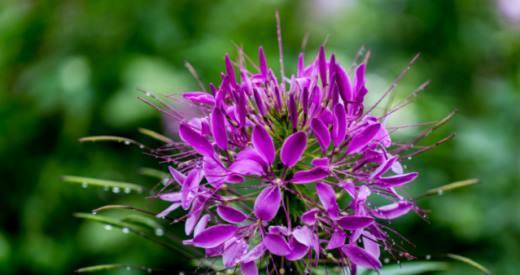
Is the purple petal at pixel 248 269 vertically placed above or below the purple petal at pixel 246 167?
below

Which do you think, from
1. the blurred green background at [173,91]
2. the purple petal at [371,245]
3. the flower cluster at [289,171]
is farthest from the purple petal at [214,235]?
the blurred green background at [173,91]

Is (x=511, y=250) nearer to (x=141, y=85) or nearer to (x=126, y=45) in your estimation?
(x=141, y=85)

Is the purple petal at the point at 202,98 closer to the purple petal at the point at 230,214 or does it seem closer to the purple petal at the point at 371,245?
the purple petal at the point at 230,214

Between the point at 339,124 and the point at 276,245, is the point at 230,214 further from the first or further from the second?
the point at 339,124

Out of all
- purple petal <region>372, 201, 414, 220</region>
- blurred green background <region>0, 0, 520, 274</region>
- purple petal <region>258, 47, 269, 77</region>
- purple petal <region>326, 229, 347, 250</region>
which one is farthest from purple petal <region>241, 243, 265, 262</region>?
blurred green background <region>0, 0, 520, 274</region>

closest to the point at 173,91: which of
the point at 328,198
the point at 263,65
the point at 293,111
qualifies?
the point at 263,65

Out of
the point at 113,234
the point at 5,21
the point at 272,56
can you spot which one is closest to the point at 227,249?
the point at 113,234
